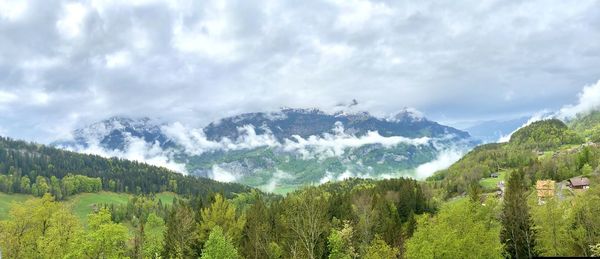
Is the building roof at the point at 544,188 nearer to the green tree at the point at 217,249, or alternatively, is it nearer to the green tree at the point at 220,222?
the green tree at the point at 220,222

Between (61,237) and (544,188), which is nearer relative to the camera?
(61,237)

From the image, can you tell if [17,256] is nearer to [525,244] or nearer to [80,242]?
[80,242]

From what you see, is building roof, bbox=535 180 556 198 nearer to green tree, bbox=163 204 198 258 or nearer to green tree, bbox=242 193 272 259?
green tree, bbox=242 193 272 259

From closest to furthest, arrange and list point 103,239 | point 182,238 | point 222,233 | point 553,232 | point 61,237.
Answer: point 61,237 < point 103,239 < point 553,232 < point 182,238 < point 222,233

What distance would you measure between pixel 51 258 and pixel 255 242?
39.7 m

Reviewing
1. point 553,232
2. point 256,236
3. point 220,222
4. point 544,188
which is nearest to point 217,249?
point 256,236

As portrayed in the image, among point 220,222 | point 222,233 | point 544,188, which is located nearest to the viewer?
point 222,233

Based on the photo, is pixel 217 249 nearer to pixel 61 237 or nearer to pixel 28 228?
pixel 61 237

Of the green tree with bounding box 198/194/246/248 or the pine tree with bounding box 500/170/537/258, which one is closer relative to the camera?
the pine tree with bounding box 500/170/537/258

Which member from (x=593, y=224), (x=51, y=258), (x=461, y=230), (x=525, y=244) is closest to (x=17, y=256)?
(x=51, y=258)

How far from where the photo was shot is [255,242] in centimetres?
10088

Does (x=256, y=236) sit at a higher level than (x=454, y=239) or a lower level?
lower

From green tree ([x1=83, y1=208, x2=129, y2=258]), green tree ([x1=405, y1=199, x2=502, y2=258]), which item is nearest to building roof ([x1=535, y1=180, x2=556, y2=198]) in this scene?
green tree ([x1=405, y1=199, x2=502, y2=258])

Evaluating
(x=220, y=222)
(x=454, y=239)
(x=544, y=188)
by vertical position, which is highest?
(x=544, y=188)
